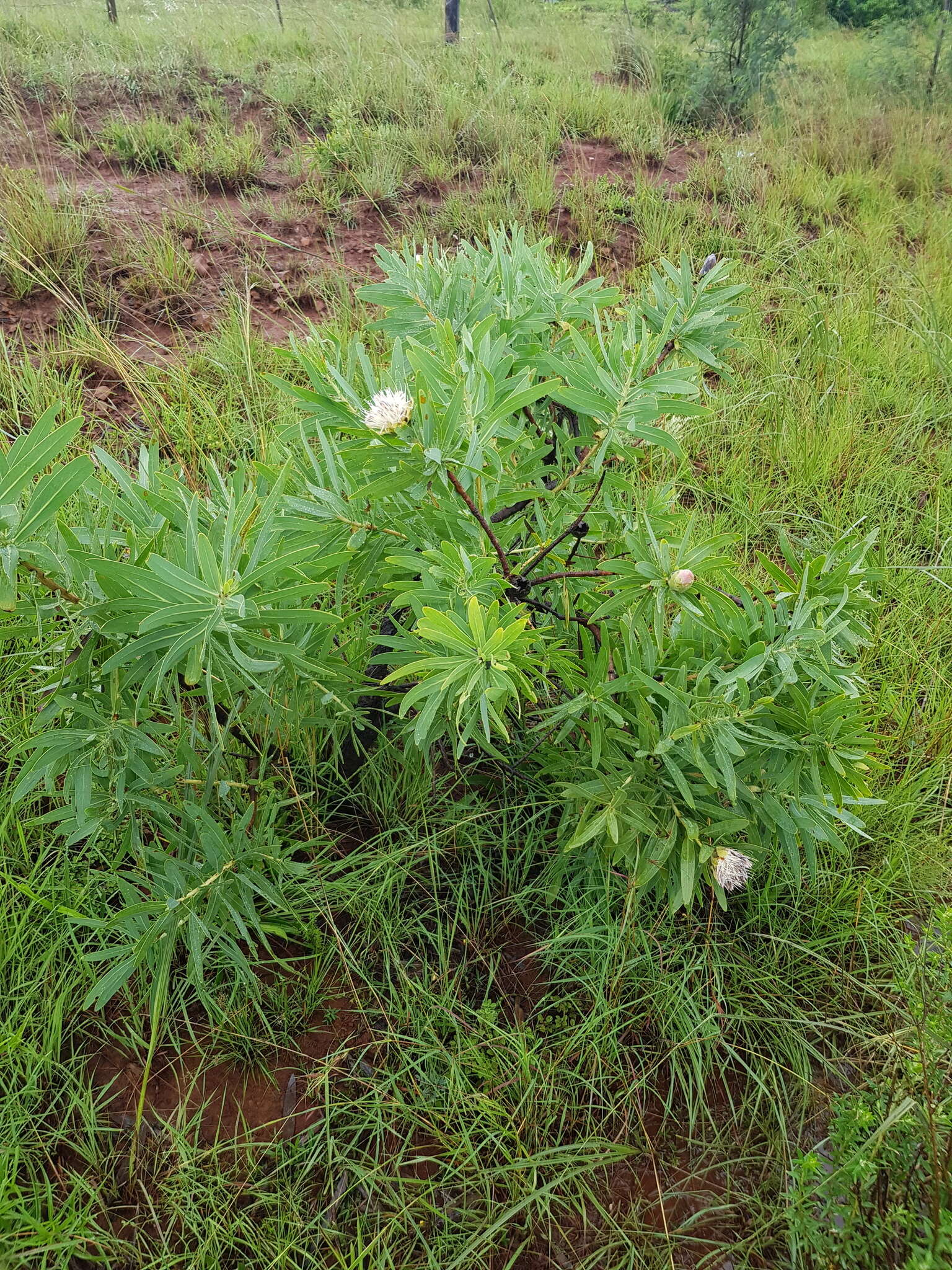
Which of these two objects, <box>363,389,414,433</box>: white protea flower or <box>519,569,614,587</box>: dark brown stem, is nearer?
<box>363,389,414,433</box>: white protea flower

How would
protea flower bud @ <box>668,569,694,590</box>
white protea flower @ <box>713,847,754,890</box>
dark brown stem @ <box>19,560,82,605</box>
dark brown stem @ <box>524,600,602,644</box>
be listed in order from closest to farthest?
dark brown stem @ <box>19,560,82,605</box> < protea flower bud @ <box>668,569,694,590</box> < white protea flower @ <box>713,847,754,890</box> < dark brown stem @ <box>524,600,602,644</box>

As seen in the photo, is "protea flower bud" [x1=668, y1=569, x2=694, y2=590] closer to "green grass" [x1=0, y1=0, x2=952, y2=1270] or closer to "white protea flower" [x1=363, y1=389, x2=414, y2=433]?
"white protea flower" [x1=363, y1=389, x2=414, y2=433]

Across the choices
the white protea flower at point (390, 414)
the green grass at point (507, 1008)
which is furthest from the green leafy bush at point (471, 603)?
the green grass at point (507, 1008)

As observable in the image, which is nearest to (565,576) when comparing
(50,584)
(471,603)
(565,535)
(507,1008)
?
(565,535)

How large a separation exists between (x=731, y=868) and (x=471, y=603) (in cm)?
66

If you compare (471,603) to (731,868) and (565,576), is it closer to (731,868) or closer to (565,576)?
(565,576)

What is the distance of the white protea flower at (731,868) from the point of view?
49.6 inches

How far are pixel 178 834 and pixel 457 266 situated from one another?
1208 millimetres

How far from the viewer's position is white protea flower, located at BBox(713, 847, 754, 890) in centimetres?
126

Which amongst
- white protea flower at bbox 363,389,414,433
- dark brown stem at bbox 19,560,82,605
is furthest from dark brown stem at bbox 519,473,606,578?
dark brown stem at bbox 19,560,82,605

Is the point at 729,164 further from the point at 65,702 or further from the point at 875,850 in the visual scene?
the point at 65,702

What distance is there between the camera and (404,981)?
1.50 metres

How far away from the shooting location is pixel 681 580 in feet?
3.77

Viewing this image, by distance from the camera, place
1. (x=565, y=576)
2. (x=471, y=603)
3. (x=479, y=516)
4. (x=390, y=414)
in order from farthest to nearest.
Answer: (x=565, y=576) → (x=479, y=516) → (x=390, y=414) → (x=471, y=603)
